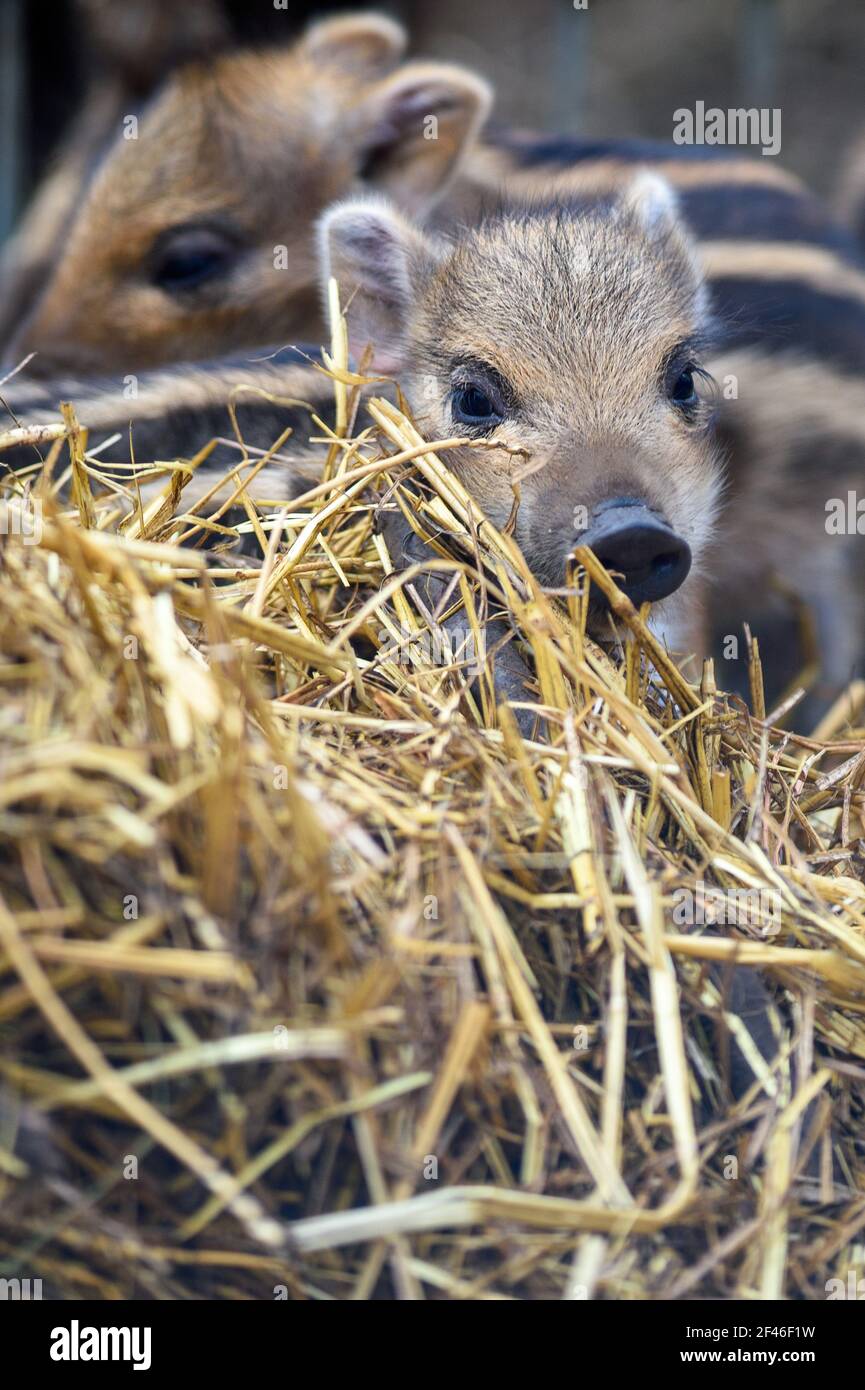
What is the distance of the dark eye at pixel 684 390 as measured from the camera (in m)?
2.68

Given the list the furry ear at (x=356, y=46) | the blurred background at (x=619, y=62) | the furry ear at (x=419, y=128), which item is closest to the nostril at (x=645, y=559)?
the furry ear at (x=419, y=128)

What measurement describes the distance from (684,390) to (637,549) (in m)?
0.65

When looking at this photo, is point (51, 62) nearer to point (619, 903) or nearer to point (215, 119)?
point (215, 119)

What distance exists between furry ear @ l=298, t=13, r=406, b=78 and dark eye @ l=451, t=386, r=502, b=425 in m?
2.14

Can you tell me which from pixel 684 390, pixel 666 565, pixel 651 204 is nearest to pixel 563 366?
pixel 684 390

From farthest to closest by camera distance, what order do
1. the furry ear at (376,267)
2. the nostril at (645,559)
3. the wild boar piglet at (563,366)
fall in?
the furry ear at (376,267), the wild boar piglet at (563,366), the nostril at (645,559)

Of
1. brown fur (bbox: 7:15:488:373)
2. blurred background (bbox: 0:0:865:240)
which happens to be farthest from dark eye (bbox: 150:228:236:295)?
blurred background (bbox: 0:0:865:240)

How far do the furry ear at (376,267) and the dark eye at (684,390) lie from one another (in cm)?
59

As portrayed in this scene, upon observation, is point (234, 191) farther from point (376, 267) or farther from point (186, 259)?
point (376, 267)

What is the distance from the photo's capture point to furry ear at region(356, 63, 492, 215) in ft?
13.0

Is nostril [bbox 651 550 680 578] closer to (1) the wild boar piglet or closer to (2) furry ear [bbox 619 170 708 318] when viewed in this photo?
(1) the wild boar piglet

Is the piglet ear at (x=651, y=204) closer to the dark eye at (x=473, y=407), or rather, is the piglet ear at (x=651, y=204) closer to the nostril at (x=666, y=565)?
the dark eye at (x=473, y=407)

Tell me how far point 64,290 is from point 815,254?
2.11 m

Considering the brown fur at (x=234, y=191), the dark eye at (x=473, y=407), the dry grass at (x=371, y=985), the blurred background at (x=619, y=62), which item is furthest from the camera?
the blurred background at (x=619, y=62)
